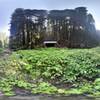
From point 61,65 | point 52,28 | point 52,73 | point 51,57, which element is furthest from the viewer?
point 52,28

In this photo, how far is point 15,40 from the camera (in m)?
18.7

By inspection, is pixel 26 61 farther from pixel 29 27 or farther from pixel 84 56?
pixel 29 27

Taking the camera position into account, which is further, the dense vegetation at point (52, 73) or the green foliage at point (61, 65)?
the green foliage at point (61, 65)

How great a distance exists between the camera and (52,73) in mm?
11969

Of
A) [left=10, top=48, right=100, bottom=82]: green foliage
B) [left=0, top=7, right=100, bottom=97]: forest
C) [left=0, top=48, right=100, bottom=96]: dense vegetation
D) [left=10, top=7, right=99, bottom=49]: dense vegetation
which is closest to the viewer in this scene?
[left=0, top=48, right=100, bottom=96]: dense vegetation


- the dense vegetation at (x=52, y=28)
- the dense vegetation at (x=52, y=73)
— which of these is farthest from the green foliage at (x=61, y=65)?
the dense vegetation at (x=52, y=28)

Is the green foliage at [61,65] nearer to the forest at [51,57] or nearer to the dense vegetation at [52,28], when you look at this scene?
→ the forest at [51,57]

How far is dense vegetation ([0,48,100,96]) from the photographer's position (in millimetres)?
10227

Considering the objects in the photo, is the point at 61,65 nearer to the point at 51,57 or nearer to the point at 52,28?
the point at 51,57

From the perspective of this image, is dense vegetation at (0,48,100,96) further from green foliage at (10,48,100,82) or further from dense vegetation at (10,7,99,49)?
dense vegetation at (10,7,99,49)

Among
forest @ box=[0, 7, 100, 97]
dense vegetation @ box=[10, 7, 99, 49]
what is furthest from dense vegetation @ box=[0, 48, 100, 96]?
dense vegetation @ box=[10, 7, 99, 49]

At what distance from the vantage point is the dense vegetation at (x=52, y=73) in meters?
10.2

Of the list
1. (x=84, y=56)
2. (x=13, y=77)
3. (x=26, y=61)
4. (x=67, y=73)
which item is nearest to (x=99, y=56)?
(x=84, y=56)

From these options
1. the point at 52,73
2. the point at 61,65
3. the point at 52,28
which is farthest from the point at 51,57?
the point at 52,28
